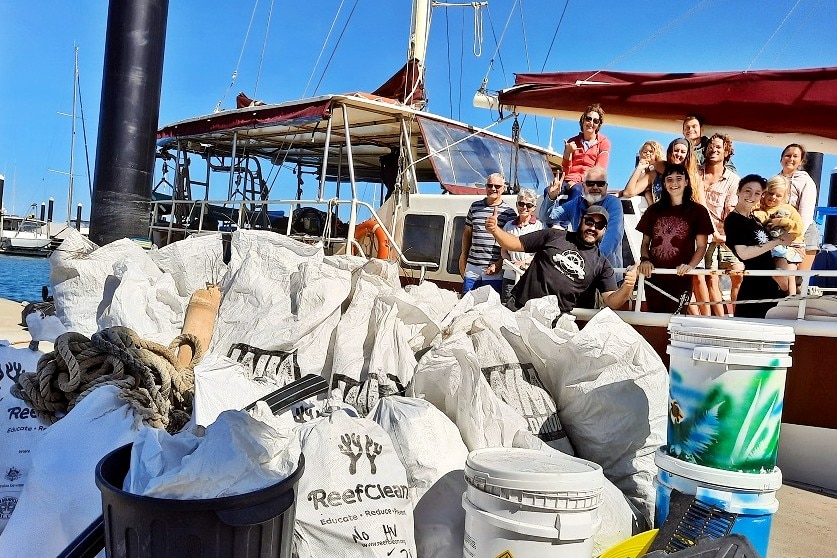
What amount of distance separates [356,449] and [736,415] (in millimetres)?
1250

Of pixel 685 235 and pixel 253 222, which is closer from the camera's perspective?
pixel 685 235

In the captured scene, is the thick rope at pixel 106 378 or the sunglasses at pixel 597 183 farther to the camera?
the sunglasses at pixel 597 183

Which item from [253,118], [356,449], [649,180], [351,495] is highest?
[253,118]

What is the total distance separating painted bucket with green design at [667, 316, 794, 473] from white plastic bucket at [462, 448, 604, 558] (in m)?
0.58

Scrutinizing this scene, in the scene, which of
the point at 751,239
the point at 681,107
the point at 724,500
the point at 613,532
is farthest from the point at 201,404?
the point at 751,239

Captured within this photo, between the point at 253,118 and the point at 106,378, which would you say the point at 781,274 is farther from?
the point at 253,118

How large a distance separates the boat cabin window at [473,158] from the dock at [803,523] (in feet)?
13.6

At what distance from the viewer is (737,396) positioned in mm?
1998

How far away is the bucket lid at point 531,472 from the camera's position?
1.59 meters

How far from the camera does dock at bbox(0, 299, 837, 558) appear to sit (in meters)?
2.56

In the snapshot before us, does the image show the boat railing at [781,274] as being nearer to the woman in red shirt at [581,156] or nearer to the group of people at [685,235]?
the group of people at [685,235]

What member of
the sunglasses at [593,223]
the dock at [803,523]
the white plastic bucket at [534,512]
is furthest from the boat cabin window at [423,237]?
the white plastic bucket at [534,512]

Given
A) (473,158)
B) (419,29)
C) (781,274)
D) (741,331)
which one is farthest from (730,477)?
(419,29)

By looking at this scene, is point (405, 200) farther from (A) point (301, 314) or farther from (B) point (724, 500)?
(B) point (724, 500)
